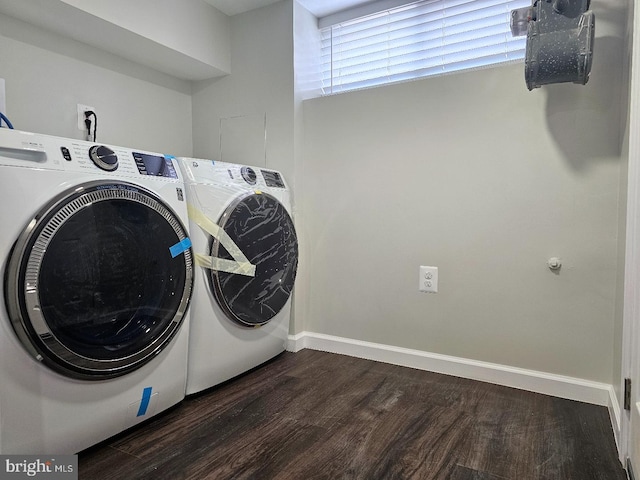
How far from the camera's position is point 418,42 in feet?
7.05

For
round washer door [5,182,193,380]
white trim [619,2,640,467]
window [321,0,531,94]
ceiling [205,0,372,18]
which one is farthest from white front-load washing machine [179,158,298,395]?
white trim [619,2,640,467]

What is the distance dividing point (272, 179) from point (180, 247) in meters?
0.74

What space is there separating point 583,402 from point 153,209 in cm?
181

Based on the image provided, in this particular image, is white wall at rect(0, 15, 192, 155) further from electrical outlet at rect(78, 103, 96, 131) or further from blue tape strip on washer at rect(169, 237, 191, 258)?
blue tape strip on washer at rect(169, 237, 191, 258)

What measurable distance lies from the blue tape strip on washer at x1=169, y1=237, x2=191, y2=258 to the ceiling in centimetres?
142

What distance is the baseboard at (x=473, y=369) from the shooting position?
1.65m

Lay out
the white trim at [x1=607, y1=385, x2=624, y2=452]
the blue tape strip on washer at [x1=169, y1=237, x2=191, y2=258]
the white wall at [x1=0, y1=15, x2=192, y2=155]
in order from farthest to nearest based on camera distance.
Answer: the white wall at [x1=0, y1=15, x2=192, y2=155], the blue tape strip on washer at [x1=169, y1=237, x2=191, y2=258], the white trim at [x1=607, y1=385, x2=624, y2=452]

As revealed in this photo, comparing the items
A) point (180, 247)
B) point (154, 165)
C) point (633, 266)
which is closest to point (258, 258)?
point (180, 247)

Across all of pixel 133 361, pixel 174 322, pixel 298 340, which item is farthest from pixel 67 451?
pixel 298 340

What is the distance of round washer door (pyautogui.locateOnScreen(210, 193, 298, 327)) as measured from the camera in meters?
1.71

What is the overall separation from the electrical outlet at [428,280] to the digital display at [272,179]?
836 millimetres

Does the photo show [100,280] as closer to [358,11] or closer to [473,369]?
[473,369]

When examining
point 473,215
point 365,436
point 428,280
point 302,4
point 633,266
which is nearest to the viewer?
point 633,266

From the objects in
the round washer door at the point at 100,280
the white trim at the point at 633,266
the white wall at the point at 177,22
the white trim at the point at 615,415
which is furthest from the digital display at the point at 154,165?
the white trim at the point at 615,415
